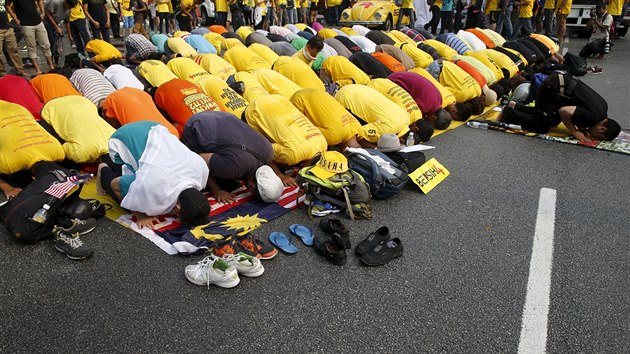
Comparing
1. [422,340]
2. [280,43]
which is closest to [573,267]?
[422,340]

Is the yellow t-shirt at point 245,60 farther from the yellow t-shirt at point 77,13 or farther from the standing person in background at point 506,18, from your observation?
the standing person in background at point 506,18

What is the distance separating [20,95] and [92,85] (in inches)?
28.7

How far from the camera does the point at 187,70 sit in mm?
5957

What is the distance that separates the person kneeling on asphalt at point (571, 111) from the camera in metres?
5.43

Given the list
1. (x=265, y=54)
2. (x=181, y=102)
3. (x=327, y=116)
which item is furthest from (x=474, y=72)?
(x=181, y=102)

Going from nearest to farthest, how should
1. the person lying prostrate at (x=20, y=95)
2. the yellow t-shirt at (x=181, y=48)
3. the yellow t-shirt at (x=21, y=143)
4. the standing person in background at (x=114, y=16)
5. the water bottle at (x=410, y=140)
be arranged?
1. the yellow t-shirt at (x=21, y=143)
2. the person lying prostrate at (x=20, y=95)
3. the water bottle at (x=410, y=140)
4. the yellow t-shirt at (x=181, y=48)
5. the standing person in background at (x=114, y=16)

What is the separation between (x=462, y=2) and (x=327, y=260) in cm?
1315

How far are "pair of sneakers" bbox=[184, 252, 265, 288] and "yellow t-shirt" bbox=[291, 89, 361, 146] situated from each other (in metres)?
2.01

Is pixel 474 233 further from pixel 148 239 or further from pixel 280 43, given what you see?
pixel 280 43

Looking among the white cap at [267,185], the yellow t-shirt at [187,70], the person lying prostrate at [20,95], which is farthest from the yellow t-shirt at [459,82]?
the person lying prostrate at [20,95]

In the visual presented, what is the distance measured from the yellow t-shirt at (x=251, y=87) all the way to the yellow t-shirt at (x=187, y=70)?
732 mm

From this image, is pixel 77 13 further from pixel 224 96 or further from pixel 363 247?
pixel 363 247

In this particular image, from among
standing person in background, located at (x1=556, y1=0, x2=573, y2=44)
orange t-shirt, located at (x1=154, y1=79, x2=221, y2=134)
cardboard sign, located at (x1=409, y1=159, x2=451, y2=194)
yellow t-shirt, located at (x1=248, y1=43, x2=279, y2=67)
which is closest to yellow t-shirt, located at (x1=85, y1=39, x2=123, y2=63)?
yellow t-shirt, located at (x1=248, y1=43, x2=279, y2=67)

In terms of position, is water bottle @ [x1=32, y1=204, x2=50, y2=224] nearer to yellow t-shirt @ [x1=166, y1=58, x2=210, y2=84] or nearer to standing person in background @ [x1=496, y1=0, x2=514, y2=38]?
yellow t-shirt @ [x1=166, y1=58, x2=210, y2=84]
